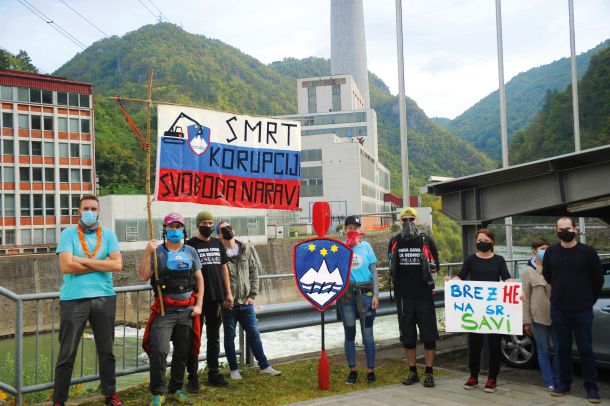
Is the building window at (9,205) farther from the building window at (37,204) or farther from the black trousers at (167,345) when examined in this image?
the black trousers at (167,345)

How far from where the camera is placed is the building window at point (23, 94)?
58469mm

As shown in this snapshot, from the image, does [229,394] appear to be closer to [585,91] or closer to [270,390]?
[270,390]

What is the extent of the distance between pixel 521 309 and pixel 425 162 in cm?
16408

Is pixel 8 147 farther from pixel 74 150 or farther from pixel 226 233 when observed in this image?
pixel 226 233

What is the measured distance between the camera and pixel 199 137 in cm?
793

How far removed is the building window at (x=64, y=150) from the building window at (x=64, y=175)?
4.78 ft

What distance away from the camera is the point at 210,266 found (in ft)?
21.9

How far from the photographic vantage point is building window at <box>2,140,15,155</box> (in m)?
57.3

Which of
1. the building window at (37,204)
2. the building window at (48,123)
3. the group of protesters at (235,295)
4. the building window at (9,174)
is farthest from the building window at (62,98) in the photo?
the group of protesters at (235,295)

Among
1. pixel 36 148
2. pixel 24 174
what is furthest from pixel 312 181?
pixel 24 174

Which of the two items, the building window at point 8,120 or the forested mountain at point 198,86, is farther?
the forested mountain at point 198,86

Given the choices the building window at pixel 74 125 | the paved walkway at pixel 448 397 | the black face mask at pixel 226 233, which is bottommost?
the paved walkway at pixel 448 397

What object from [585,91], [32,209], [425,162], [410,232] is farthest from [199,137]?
[425,162]

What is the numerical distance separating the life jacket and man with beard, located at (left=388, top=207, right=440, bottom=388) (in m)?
2.62
